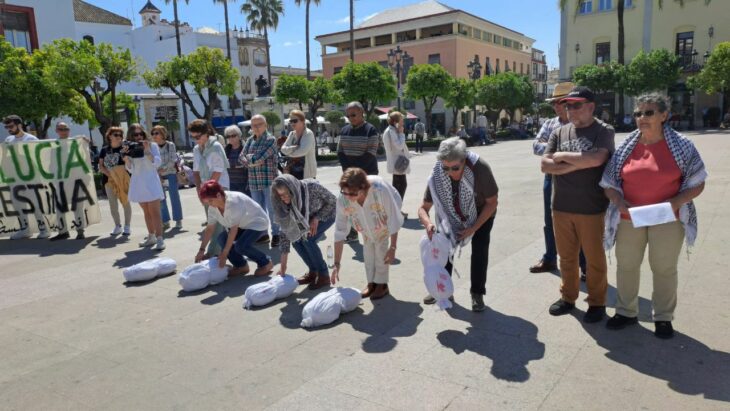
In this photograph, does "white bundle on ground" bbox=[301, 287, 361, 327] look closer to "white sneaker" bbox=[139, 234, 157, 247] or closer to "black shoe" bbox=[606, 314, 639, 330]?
"black shoe" bbox=[606, 314, 639, 330]

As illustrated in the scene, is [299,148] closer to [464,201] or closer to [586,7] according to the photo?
[464,201]

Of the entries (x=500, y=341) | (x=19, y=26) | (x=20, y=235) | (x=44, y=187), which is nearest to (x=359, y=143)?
(x=500, y=341)

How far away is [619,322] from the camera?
12.2ft

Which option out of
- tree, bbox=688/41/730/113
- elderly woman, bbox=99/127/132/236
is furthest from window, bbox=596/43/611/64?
elderly woman, bbox=99/127/132/236

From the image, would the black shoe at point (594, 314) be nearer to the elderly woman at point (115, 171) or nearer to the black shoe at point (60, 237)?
the elderly woman at point (115, 171)

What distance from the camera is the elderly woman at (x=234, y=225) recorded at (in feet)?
16.5

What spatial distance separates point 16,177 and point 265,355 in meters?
6.46

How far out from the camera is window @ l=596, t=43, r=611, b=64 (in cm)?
4103

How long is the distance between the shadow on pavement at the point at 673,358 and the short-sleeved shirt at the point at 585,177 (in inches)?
35.4

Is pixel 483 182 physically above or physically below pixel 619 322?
above

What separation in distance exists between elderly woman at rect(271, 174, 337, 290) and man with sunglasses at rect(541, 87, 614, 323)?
209 centimetres

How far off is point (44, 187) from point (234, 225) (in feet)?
15.1

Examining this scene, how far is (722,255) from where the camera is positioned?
525 centimetres

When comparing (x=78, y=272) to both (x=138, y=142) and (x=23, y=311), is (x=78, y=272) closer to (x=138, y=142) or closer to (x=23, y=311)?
(x=23, y=311)
